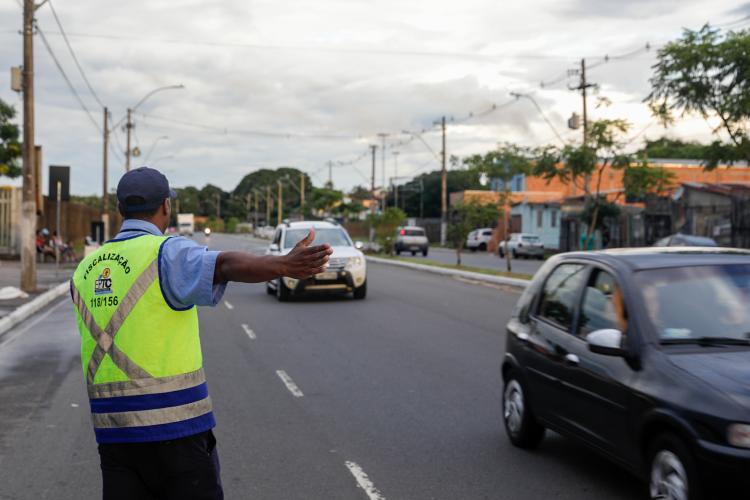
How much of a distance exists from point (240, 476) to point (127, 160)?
5171 centimetres

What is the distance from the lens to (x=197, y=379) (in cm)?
344

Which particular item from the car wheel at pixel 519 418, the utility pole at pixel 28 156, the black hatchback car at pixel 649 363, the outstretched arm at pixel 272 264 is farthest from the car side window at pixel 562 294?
the utility pole at pixel 28 156

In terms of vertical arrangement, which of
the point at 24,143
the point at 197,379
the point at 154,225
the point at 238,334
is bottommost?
the point at 238,334

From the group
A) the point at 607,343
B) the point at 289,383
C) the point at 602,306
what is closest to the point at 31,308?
the point at 289,383

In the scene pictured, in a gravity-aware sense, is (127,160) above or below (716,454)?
above

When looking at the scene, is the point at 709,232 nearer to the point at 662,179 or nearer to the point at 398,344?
the point at 662,179

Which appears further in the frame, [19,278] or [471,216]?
[471,216]

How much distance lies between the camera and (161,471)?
133 inches

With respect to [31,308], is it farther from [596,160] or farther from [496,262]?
[496,262]

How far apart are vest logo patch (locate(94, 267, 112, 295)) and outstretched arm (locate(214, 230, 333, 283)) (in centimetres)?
43

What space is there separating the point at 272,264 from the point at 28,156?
20.1 meters

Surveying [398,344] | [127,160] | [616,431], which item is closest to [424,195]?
[127,160]

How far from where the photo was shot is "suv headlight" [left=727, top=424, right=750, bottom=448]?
436 centimetres

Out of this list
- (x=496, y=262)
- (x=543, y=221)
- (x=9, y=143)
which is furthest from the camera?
(x=543, y=221)
